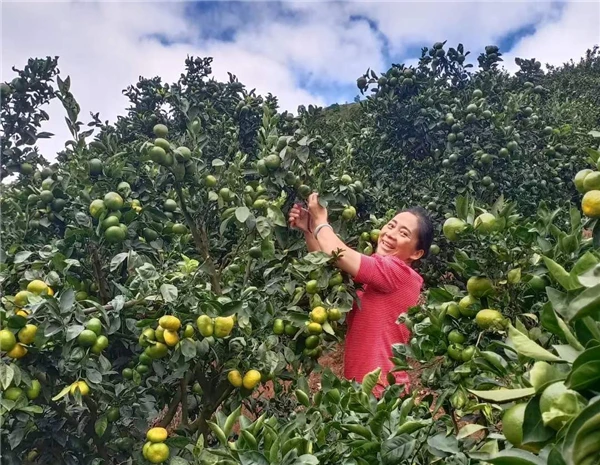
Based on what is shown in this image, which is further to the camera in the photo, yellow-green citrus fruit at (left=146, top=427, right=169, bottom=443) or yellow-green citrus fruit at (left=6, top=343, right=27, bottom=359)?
yellow-green citrus fruit at (left=146, top=427, right=169, bottom=443)

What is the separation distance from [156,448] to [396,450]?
3.02ft

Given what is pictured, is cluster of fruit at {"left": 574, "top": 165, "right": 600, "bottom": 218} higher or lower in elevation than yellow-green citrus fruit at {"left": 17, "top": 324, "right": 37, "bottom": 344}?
higher

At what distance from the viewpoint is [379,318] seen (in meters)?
2.23

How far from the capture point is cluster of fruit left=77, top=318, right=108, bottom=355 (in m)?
1.44

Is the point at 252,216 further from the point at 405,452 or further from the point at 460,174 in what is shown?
the point at 460,174

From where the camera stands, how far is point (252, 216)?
194 centimetres

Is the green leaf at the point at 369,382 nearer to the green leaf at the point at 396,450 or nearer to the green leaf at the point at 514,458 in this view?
the green leaf at the point at 396,450

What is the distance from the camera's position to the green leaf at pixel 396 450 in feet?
3.33

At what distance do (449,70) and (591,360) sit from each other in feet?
11.1

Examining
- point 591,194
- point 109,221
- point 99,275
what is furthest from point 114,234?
point 591,194

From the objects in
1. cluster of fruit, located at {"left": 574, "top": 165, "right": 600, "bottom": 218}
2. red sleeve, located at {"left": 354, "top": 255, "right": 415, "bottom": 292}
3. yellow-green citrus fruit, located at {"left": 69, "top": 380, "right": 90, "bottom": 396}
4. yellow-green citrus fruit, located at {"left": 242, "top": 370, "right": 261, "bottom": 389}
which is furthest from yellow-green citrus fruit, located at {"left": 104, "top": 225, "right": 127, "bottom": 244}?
cluster of fruit, located at {"left": 574, "top": 165, "right": 600, "bottom": 218}

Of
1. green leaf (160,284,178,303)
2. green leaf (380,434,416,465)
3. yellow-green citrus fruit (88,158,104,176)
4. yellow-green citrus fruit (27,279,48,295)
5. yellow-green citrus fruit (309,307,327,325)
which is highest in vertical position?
yellow-green citrus fruit (88,158,104,176)

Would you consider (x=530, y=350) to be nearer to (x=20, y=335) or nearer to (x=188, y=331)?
(x=188, y=331)

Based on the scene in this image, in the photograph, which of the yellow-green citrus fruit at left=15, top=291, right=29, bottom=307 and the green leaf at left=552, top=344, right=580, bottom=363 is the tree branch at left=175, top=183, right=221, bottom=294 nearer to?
the yellow-green citrus fruit at left=15, top=291, right=29, bottom=307
